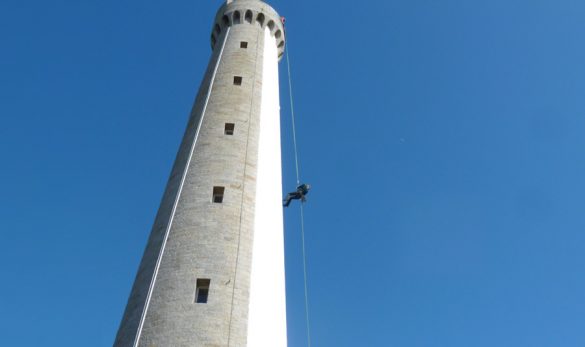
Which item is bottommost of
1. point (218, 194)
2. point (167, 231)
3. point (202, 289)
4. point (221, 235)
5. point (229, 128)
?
point (202, 289)

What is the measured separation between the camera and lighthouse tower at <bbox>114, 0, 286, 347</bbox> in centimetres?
1764

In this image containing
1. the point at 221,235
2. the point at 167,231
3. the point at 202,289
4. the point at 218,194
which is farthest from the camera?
the point at 218,194

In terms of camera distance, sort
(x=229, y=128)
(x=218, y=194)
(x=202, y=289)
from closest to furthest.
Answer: (x=202, y=289), (x=218, y=194), (x=229, y=128)

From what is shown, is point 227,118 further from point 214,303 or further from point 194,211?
point 214,303

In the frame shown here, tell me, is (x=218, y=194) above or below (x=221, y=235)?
above

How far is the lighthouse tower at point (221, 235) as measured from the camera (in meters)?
17.6

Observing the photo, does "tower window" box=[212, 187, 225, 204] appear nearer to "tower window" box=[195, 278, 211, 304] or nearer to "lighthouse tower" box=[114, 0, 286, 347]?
"lighthouse tower" box=[114, 0, 286, 347]

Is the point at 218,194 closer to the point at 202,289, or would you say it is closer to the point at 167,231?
the point at 167,231

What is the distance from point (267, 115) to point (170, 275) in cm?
999

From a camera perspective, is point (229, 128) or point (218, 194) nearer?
point (218, 194)

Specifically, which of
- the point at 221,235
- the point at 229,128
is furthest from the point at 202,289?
the point at 229,128

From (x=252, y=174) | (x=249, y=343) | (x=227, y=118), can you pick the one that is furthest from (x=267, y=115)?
(x=249, y=343)

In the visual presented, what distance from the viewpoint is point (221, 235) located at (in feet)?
65.7

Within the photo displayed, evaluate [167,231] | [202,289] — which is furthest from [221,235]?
[202,289]
